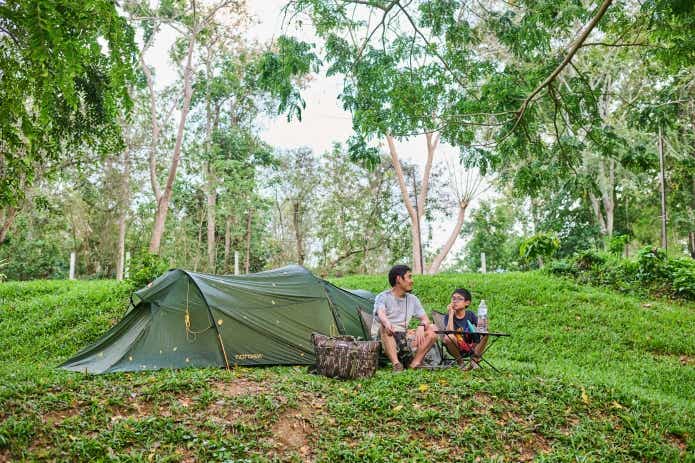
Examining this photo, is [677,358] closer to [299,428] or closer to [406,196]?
[299,428]

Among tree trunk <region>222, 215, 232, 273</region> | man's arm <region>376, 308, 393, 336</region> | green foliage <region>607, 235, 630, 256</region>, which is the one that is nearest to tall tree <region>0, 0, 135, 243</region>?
man's arm <region>376, 308, 393, 336</region>

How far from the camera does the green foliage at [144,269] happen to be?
31.7 feet

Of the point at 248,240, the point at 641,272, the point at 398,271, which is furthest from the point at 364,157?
the point at 248,240

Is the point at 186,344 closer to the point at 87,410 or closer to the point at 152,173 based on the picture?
the point at 87,410

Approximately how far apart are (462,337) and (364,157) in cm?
232

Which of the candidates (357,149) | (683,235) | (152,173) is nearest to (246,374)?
(357,149)

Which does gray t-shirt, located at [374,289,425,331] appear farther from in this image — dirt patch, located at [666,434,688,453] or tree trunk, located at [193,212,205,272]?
tree trunk, located at [193,212,205,272]

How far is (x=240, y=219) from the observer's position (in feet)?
67.6

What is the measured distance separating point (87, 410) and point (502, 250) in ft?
65.5

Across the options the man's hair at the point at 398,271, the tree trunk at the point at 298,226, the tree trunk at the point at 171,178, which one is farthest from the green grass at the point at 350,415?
the tree trunk at the point at 298,226

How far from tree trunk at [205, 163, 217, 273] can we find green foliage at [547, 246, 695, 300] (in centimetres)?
1236

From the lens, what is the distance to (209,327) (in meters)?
6.41

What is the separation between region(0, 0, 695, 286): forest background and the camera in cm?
609

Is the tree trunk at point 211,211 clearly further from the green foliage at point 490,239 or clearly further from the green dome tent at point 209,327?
the green dome tent at point 209,327
